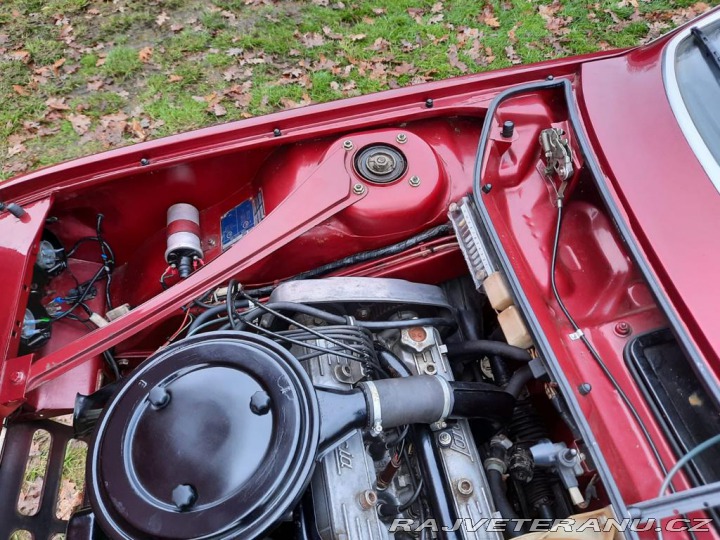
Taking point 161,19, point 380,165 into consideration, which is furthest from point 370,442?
point 161,19

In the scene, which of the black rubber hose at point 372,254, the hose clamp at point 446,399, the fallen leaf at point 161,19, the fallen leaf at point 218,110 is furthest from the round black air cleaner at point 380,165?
the fallen leaf at point 161,19

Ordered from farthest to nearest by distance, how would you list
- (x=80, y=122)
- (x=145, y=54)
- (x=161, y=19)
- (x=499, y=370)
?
1. (x=161, y=19)
2. (x=145, y=54)
3. (x=80, y=122)
4. (x=499, y=370)

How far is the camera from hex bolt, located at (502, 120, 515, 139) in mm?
1896

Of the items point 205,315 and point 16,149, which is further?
point 16,149

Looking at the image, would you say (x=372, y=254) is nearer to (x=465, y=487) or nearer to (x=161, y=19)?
(x=465, y=487)

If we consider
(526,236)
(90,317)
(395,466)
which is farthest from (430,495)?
(90,317)

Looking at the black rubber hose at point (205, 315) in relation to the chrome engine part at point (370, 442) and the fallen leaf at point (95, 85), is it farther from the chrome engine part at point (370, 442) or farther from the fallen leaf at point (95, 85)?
the fallen leaf at point (95, 85)

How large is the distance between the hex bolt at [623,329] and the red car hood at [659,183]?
0.18m

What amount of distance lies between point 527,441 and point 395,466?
0.44 metres

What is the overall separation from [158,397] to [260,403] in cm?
25

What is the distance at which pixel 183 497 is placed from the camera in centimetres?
126

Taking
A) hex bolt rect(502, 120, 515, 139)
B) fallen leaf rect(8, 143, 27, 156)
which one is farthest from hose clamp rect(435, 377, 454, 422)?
fallen leaf rect(8, 143, 27, 156)

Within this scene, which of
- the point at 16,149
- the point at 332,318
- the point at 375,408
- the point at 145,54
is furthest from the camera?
the point at 145,54

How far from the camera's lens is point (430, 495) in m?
1.59
